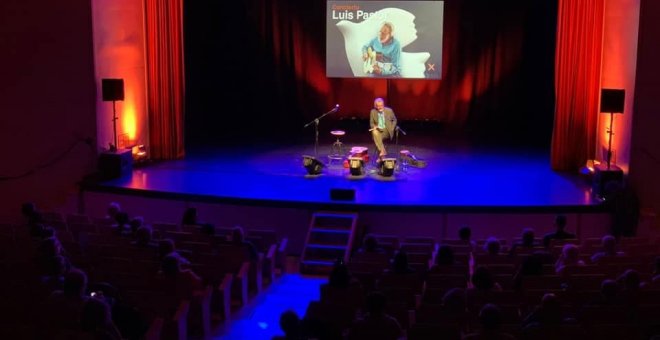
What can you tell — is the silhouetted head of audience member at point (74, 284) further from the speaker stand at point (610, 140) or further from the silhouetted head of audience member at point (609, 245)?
the speaker stand at point (610, 140)

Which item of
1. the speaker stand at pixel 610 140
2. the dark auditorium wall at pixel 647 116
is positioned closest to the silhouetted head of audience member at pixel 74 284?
the speaker stand at pixel 610 140

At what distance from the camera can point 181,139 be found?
15.0 metres

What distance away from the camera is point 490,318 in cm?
565

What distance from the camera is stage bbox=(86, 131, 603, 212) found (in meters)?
11.3

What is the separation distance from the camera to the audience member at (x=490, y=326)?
565 cm

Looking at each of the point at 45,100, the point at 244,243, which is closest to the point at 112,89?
the point at 45,100

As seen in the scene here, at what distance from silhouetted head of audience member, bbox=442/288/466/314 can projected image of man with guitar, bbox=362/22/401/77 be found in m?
10.2

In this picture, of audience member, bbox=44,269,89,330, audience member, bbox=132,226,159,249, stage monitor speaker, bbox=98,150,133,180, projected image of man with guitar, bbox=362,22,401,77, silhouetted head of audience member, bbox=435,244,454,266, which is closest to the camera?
audience member, bbox=44,269,89,330

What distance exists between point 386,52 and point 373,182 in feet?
14.6

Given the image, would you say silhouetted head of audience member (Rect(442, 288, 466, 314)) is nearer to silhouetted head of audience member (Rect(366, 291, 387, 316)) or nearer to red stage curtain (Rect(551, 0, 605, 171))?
silhouetted head of audience member (Rect(366, 291, 387, 316))

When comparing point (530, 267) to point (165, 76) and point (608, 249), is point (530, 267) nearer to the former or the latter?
point (608, 249)

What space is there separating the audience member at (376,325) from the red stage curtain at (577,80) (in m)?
8.52

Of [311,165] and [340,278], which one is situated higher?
[311,165]

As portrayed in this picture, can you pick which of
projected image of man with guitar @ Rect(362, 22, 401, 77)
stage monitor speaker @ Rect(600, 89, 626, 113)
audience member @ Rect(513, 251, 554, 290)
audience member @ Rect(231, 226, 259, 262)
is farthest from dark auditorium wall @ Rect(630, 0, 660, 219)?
audience member @ Rect(231, 226, 259, 262)
